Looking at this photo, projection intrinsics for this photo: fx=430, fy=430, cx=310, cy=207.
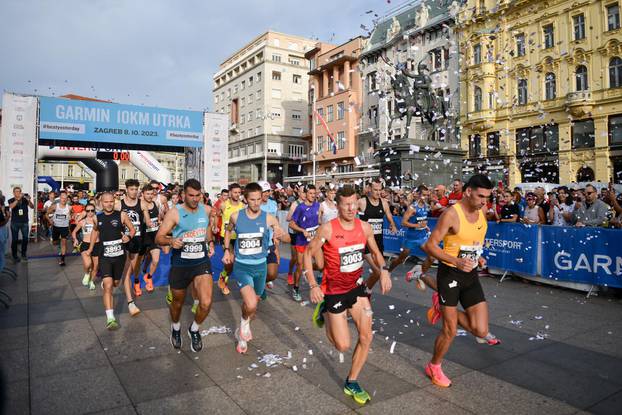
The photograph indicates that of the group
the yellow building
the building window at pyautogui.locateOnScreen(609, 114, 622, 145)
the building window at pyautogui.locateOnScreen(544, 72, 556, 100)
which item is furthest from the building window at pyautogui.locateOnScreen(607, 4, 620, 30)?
the building window at pyautogui.locateOnScreen(609, 114, 622, 145)

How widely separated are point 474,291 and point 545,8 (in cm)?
3536

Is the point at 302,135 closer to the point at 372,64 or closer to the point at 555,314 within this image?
the point at 372,64

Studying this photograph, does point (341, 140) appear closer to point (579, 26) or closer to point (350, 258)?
point (579, 26)

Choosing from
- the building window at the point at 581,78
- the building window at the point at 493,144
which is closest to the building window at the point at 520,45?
the building window at the point at 581,78

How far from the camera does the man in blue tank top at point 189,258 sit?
4.91 meters

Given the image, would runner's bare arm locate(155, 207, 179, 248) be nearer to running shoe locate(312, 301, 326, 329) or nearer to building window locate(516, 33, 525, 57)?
running shoe locate(312, 301, 326, 329)

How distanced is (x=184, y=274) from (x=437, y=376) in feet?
9.72

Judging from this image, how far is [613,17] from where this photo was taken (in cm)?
2850

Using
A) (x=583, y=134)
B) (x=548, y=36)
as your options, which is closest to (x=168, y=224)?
(x=583, y=134)

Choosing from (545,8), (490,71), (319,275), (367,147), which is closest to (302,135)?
(367,147)

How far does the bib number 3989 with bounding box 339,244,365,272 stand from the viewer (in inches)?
155

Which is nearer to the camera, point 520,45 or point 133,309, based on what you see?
point 133,309

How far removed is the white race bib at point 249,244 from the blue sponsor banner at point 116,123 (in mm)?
16671

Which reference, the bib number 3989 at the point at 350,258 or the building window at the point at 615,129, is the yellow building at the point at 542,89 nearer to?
the building window at the point at 615,129
